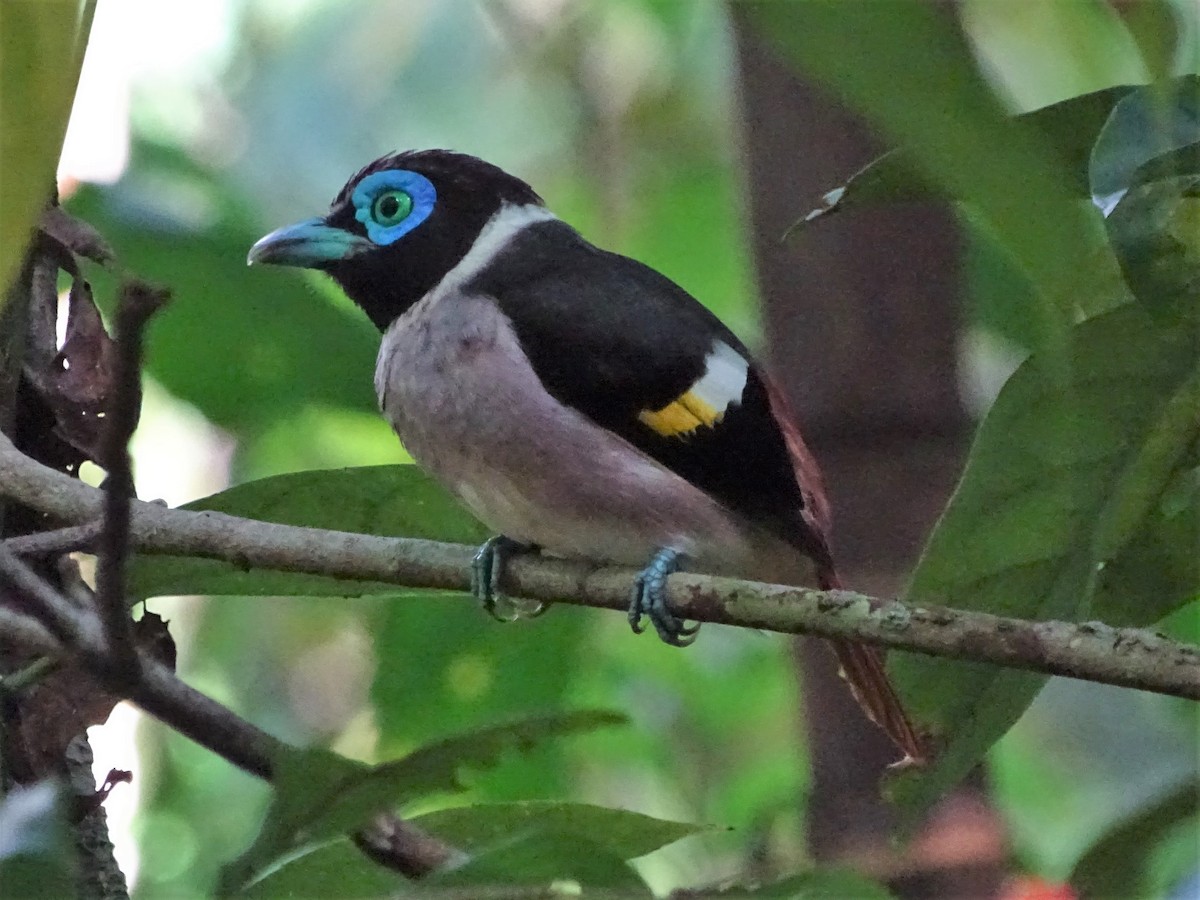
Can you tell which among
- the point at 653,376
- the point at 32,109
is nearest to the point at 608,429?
the point at 653,376

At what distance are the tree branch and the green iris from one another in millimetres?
661

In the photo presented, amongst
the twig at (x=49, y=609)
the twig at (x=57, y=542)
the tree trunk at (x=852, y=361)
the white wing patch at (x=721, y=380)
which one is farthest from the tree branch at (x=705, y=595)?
the tree trunk at (x=852, y=361)

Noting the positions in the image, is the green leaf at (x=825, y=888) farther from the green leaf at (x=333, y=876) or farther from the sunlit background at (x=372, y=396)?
the sunlit background at (x=372, y=396)

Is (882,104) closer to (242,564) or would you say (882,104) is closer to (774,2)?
(774,2)

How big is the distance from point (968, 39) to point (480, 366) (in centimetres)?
108

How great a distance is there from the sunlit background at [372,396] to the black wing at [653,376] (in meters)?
0.29

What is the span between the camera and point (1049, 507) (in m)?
1.11

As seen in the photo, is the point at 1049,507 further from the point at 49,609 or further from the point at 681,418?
the point at 49,609

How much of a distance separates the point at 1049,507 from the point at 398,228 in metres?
0.86

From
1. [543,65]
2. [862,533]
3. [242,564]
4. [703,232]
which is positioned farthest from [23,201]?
[543,65]

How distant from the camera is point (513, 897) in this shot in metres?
0.66

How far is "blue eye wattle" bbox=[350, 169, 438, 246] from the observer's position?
1.69 meters

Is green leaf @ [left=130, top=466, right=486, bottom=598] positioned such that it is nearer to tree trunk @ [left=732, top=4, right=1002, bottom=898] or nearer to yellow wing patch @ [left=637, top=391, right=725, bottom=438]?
yellow wing patch @ [left=637, top=391, right=725, bottom=438]

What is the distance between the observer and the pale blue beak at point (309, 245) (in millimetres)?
1587
